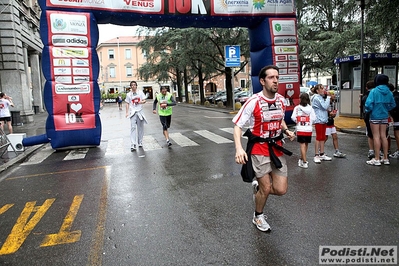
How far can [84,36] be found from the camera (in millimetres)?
10164

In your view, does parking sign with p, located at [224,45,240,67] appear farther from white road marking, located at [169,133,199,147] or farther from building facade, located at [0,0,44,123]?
building facade, located at [0,0,44,123]

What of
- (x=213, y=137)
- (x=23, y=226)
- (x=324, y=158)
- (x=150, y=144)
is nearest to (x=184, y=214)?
(x=23, y=226)

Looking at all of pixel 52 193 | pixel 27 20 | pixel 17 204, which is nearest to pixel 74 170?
pixel 52 193

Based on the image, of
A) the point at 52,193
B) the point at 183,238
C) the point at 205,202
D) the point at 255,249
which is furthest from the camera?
the point at 52,193

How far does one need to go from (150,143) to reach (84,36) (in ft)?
12.6

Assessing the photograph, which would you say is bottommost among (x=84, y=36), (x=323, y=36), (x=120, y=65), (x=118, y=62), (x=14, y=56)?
(x=84, y=36)

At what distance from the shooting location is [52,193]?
5.77 meters

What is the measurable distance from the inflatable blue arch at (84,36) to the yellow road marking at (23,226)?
5.10 m

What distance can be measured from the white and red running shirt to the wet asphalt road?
101 centimetres

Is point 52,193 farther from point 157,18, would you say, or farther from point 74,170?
point 157,18

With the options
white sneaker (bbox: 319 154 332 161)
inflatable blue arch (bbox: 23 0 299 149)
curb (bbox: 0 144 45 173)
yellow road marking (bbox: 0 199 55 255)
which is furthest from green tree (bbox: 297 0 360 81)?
yellow road marking (bbox: 0 199 55 255)

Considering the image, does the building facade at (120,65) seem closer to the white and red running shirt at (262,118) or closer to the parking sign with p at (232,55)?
the parking sign with p at (232,55)

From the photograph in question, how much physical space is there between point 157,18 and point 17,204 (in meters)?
7.97

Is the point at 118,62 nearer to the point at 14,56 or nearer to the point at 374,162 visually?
the point at 14,56
